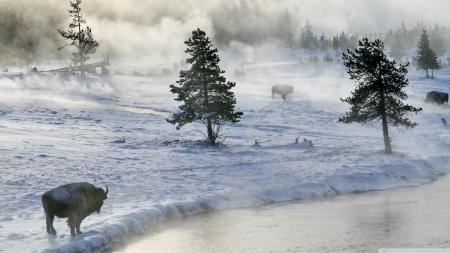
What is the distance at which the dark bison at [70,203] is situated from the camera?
1126cm

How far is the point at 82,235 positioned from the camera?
463 inches

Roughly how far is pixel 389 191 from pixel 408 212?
→ 470 cm

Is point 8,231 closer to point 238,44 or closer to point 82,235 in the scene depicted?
point 82,235

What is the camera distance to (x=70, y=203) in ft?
37.3

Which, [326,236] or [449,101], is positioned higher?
[449,101]

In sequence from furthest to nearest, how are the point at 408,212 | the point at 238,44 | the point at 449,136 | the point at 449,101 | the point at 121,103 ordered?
the point at 238,44 → the point at 449,101 → the point at 121,103 → the point at 449,136 → the point at 408,212

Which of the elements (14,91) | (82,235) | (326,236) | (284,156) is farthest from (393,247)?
(14,91)

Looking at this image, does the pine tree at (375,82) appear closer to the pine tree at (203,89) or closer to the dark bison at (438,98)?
the pine tree at (203,89)

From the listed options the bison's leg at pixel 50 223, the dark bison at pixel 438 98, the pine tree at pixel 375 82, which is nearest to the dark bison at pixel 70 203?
the bison's leg at pixel 50 223

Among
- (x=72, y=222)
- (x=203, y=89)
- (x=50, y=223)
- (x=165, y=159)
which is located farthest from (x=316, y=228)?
(x=203, y=89)

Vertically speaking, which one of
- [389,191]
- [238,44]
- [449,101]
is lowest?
[389,191]

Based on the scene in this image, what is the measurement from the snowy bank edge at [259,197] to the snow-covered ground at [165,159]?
0.14 ft

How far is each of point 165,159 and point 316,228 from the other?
463 inches

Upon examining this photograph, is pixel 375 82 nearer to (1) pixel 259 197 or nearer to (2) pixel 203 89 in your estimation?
(2) pixel 203 89
